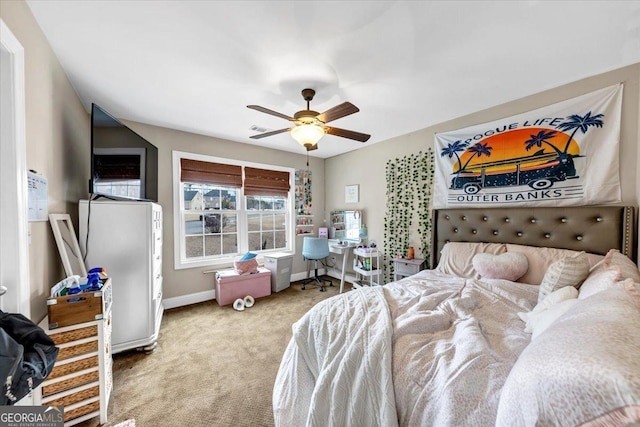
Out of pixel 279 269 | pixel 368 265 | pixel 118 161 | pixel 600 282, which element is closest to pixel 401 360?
pixel 600 282

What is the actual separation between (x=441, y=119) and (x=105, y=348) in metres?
3.64

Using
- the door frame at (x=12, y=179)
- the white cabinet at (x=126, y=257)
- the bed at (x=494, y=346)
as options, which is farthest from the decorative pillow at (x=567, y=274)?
the white cabinet at (x=126, y=257)

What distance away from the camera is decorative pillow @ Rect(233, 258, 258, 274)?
329 centimetres

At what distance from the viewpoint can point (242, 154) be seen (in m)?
3.66

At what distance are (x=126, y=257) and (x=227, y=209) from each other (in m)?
1.67

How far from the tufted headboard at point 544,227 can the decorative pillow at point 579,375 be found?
1.58 m

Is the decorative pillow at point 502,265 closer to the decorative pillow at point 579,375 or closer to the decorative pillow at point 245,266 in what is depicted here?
the decorative pillow at point 579,375

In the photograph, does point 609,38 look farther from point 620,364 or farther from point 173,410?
point 173,410

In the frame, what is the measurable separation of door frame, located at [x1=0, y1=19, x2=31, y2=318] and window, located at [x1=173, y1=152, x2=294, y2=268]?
2.00 meters

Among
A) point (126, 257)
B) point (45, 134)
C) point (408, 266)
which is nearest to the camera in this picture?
point (45, 134)

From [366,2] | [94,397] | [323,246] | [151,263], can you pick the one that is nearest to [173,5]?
[366,2]

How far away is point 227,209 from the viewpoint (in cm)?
360

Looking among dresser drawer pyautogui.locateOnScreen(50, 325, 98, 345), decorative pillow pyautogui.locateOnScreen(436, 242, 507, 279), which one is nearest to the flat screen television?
dresser drawer pyautogui.locateOnScreen(50, 325, 98, 345)

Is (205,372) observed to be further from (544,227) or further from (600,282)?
(544,227)
